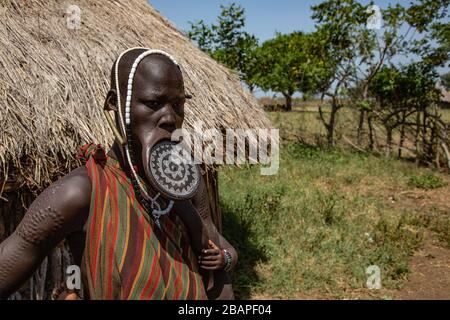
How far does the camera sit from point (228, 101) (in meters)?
3.57

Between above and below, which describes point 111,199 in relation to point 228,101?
below

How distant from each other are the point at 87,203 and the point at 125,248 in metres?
0.15

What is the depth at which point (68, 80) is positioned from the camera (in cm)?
280

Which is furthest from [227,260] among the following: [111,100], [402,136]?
[402,136]

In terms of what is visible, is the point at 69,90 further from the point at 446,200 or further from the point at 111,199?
the point at 446,200

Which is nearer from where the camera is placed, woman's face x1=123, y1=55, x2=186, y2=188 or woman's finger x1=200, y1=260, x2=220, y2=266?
woman's face x1=123, y1=55, x2=186, y2=188

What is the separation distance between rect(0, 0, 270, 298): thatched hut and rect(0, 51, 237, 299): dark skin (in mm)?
1418

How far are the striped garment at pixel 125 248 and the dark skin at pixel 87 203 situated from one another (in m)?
0.04

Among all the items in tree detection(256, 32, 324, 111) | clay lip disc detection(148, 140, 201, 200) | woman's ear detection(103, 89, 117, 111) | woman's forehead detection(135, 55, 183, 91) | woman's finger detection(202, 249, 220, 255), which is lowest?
woman's finger detection(202, 249, 220, 255)

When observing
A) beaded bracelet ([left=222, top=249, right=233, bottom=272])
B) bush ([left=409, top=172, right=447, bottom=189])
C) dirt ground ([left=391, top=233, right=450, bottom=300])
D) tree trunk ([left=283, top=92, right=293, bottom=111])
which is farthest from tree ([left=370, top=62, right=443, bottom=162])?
tree trunk ([left=283, top=92, right=293, bottom=111])

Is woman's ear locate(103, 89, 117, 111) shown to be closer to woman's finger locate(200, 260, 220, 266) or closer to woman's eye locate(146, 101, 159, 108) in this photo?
woman's eye locate(146, 101, 159, 108)

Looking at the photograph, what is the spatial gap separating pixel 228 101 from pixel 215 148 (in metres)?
0.56

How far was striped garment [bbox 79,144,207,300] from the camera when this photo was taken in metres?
1.07
